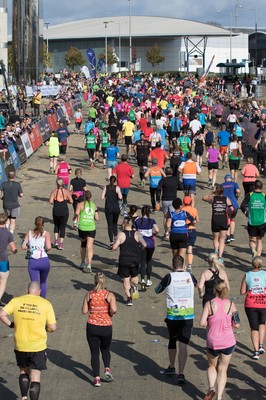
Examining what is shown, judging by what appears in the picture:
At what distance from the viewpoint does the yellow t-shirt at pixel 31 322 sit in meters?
9.08

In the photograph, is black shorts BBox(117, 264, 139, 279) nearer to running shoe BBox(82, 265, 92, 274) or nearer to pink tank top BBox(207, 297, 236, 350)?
running shoe BBox(82, 265, 92, 274)

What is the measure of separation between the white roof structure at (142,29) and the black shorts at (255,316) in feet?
391

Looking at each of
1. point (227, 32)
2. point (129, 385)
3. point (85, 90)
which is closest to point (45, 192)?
point (129, 385)

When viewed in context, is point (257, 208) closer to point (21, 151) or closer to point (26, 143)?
point (21, 151)

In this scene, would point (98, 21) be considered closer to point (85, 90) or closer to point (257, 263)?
point (85, 90)

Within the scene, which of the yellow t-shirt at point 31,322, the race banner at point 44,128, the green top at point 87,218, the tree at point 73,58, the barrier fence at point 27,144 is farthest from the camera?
the tree at point 73,58

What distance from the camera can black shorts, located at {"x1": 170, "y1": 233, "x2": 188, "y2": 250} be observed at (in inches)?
590

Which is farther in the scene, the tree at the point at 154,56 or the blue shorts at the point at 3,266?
the tree at the point at 154,56

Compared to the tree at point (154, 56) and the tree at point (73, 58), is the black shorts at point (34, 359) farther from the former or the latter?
the tree at point (154, 56)

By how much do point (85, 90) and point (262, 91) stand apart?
1247 centimetres

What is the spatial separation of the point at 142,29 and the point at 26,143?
113 m

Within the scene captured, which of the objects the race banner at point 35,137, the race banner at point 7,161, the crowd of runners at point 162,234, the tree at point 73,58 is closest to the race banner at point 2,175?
the race banner at point 7,161

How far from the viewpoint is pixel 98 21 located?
163 metres

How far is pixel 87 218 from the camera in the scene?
608 inches
